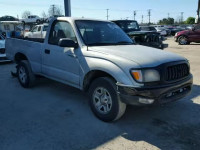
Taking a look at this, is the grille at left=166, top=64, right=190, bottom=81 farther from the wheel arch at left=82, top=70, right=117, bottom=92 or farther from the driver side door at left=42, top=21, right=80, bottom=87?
the driver side door at left=42, top=21, right=80, bottom=87

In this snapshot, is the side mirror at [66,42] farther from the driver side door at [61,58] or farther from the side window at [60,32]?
the side window at [60,32]

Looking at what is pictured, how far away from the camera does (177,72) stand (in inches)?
146

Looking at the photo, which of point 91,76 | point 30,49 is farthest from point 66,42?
point 30,49

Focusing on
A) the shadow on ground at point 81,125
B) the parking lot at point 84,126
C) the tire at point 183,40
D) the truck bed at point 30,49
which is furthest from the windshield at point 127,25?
the tire at point 183,40

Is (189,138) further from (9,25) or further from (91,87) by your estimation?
(9,25)

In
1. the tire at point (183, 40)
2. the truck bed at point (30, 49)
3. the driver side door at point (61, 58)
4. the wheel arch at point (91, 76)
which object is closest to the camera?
the wheel arch at point (91, 76)

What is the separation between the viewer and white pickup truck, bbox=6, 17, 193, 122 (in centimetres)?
338

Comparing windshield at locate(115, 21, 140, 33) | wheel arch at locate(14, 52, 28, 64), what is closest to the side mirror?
wheel arch at locate(14, 52, 28, 64)

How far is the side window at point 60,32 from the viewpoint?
4.58m

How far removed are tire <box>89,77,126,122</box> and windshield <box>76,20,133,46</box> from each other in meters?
→ 0.92

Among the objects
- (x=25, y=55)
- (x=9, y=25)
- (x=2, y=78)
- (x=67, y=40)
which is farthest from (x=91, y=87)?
(x=9, y=25)

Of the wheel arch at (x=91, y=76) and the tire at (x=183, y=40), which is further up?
the tire at (x=183, y=40)

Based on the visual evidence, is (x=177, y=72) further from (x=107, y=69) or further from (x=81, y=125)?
(x=81, y=125)

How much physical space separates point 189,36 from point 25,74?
54.4 feet
